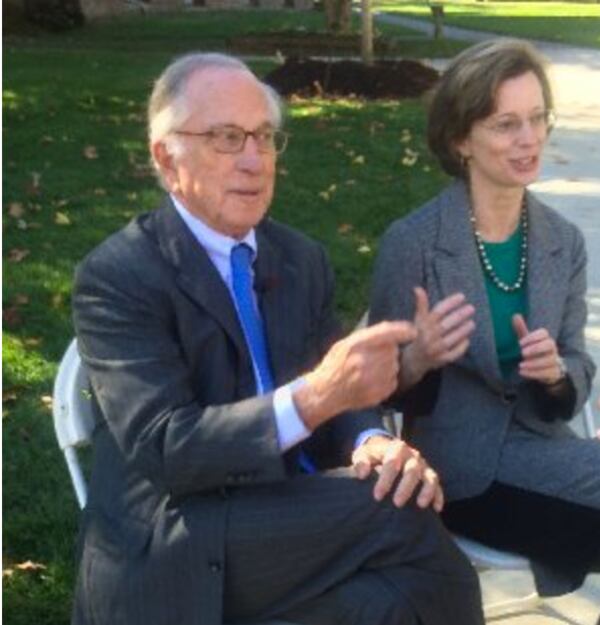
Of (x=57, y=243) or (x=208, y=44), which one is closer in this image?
(x=57, y=243)

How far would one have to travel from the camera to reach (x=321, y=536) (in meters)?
2.66

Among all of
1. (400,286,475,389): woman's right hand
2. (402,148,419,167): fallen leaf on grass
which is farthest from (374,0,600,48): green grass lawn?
(400,286,475,389): woman's right hand

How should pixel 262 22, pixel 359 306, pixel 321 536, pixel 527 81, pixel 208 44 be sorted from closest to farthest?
pixel 321 536, pixel 527 81, pixel 359 306, pixel 208 44, pixel 262 22

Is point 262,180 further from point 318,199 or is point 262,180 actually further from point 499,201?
point 318,199

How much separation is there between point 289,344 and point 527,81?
30.8 inches

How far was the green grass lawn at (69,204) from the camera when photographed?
4629 mm

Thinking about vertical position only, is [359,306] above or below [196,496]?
below

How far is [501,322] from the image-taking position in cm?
332

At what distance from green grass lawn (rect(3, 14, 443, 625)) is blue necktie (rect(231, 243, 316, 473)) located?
1.43 meters

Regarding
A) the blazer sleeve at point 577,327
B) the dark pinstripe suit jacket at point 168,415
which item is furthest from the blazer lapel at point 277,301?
the blazer sleeve at point 577,327

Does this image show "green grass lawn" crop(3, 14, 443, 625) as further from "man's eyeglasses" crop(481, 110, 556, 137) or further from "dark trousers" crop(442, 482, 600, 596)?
"man's eyeglasses" crop(481, 110, 556, 137)

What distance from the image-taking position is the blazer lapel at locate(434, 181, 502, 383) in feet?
10.6

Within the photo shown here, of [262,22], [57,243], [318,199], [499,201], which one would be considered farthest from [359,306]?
[262,22]

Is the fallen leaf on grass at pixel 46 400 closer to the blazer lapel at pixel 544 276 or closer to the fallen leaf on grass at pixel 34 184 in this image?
the blazer lapel at pixel 544 276
